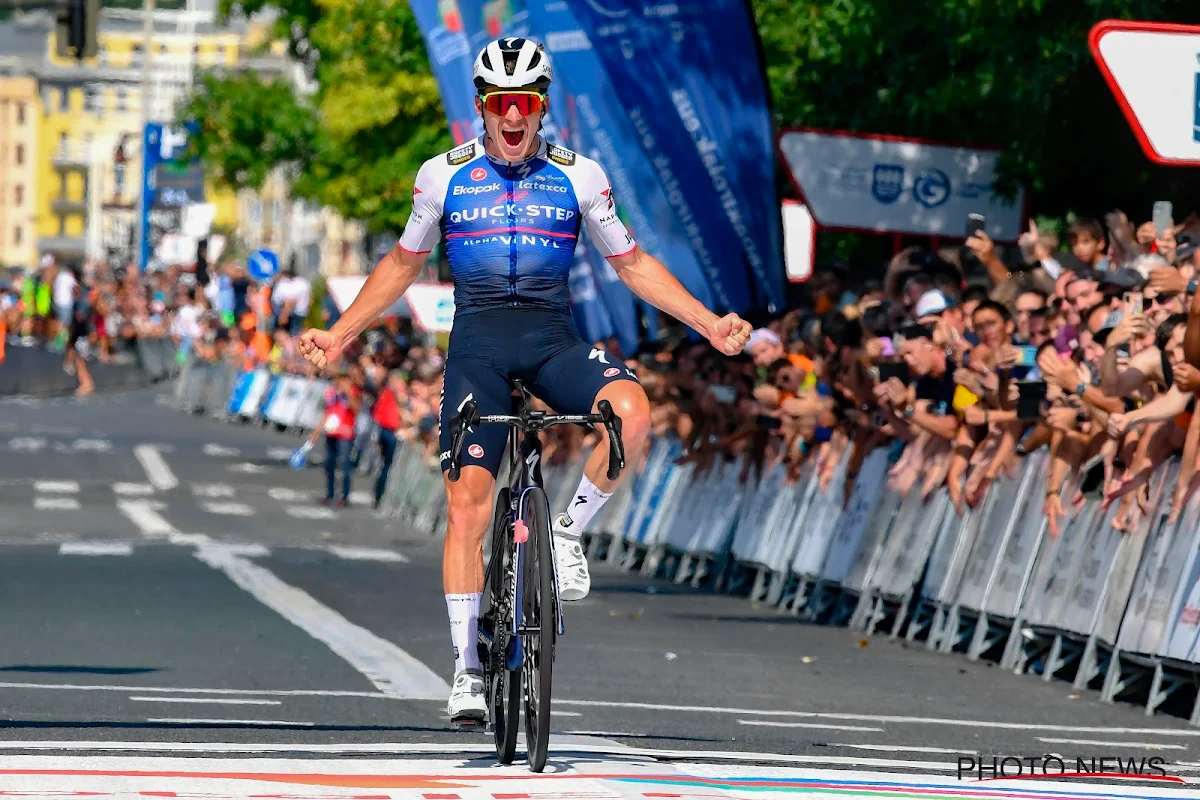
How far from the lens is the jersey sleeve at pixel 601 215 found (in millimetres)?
9617

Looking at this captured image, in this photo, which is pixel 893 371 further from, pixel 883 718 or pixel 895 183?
pixel 883 718

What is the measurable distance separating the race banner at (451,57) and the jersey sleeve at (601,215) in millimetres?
16614

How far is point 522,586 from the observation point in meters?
9.27

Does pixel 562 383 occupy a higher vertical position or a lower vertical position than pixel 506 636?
higher

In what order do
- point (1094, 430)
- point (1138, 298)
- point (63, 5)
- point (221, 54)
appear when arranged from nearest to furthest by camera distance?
point (1138, 298) < point (1094, 430) < point (63, 5) < point (221, 54)

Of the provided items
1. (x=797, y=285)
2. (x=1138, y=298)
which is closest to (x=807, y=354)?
(x=797, y=285)

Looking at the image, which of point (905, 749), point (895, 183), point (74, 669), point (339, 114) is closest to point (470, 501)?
point (905, 749)

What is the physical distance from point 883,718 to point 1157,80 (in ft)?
9.89

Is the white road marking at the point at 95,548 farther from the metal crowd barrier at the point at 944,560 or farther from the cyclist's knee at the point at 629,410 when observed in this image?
the cyclist's knee at the point at 629,410

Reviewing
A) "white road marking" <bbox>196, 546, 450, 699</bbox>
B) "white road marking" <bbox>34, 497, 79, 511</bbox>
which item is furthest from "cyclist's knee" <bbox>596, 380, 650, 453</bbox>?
"white road marking" <bbox>34, 497, 79, 511</bbox>

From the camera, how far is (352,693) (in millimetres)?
13055

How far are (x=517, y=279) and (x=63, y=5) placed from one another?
44.8 feet

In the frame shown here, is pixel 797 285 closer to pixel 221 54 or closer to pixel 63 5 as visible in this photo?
pixel 63 5

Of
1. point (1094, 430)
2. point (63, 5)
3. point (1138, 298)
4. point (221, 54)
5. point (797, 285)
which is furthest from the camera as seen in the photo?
A: point (221, 54)
